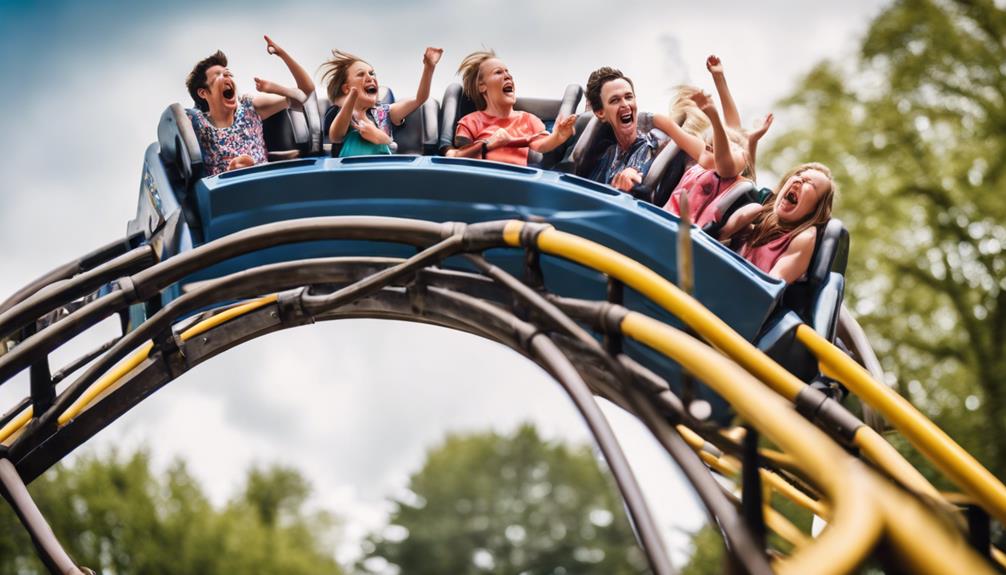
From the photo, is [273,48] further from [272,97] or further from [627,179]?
[627,179]

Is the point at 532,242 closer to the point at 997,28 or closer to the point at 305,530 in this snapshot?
the point at 997,28

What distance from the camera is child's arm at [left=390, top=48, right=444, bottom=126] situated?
4.48 metres

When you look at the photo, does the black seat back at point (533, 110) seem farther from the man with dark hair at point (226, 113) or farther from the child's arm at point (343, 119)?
the man with dark hair at point (226, 113)

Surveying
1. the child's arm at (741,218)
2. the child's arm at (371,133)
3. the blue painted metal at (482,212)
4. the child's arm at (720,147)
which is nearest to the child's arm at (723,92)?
the child's arm at (720,147)

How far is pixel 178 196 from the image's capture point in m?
4.29

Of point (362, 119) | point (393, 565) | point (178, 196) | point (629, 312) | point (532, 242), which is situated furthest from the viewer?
point (393, 565)

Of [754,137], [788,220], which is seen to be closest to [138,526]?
[754,137]

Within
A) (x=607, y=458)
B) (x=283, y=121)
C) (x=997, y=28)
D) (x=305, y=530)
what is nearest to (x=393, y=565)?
(x=305, y=530)

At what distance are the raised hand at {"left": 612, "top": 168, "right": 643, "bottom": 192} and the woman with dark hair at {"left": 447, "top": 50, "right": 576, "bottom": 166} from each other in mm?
360

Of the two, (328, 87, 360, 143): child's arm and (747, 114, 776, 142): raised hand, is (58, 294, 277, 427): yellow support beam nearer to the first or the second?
(328, 87, 360, 143): child's arm

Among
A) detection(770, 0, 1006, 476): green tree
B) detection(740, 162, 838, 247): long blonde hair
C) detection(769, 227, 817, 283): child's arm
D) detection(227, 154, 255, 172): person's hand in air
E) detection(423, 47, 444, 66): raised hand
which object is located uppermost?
detection(423, 47, 444, 66): raised hand

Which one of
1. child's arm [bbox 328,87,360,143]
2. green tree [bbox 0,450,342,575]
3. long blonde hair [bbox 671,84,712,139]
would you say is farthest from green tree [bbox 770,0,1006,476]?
green tree [bbox 0,450,342,575]

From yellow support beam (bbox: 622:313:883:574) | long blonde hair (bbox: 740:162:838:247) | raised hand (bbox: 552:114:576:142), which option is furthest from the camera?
raised hand (bbox: 552:114:576:142)

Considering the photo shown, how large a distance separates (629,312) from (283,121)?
214 centimetres
